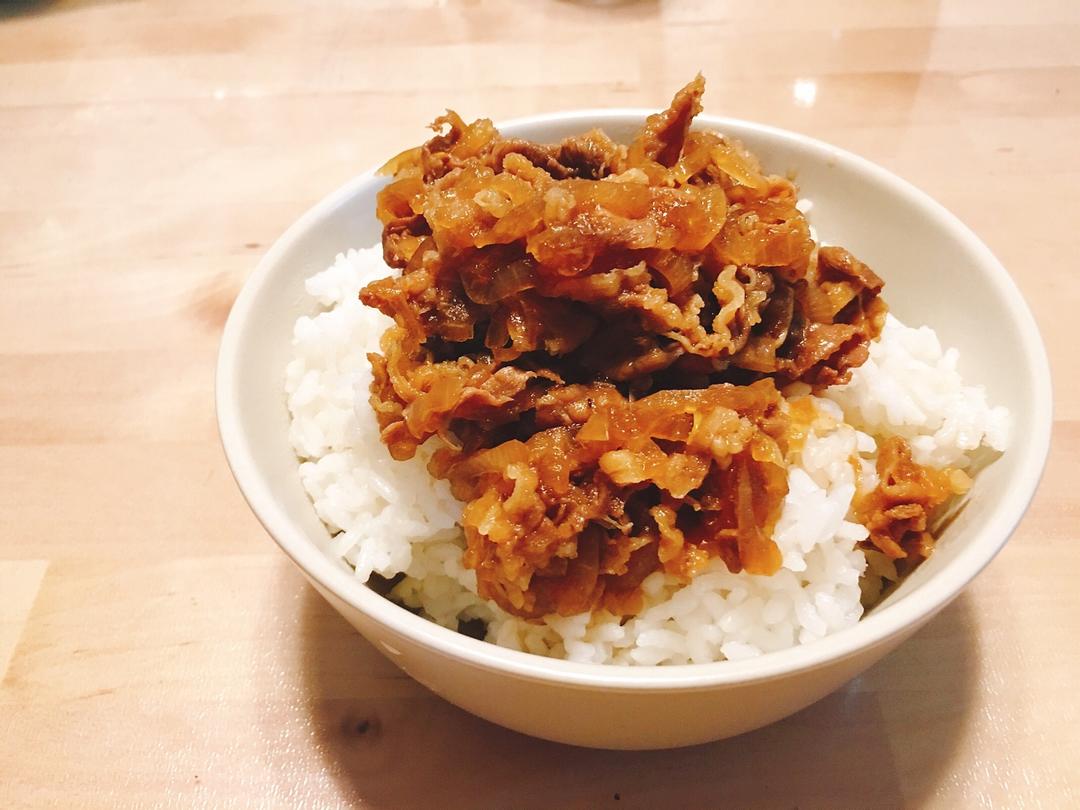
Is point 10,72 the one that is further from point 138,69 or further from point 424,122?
point 424,122

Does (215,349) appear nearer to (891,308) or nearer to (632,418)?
(632,418)

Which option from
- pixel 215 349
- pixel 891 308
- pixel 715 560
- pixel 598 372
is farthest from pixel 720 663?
pixel 215 349

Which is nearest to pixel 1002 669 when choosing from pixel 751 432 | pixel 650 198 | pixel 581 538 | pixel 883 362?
pixel 883 362

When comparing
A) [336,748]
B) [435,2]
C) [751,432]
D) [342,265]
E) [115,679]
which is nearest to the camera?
[751,432]

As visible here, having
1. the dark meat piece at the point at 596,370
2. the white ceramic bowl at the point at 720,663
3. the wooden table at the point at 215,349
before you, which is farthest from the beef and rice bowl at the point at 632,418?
the wooden table at the point at 215,349

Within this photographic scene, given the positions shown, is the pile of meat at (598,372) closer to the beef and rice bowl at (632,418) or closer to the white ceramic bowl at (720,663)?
the beef and rice bowl at (632,418)

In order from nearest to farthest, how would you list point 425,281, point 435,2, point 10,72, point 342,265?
point 425,281
point 342,265
point 10,72
point 435,2
